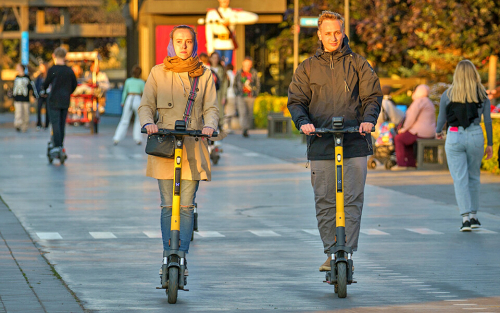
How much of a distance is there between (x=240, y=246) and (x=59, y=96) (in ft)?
27.3

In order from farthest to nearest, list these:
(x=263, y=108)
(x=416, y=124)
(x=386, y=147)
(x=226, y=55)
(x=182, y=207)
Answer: (x=263, y=108)
(x=226, y=55)
(x=386, y=147)
(x=416, y=124)
(x=182, y=207)

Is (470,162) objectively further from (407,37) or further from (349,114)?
(407,37)

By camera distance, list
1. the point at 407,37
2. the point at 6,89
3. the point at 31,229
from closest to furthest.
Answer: the point at 31,229 → the point at 407,37 → the point at 6,89

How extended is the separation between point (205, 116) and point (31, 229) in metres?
3.48

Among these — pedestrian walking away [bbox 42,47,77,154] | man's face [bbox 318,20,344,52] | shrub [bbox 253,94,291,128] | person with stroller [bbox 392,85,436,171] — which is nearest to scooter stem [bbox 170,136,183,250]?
man's face [bbox 318,20,344,52]

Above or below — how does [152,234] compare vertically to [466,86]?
below

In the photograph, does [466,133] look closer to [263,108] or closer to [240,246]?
[240,246]

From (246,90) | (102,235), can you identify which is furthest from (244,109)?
(102,235)

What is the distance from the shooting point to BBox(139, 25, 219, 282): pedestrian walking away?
660 cm

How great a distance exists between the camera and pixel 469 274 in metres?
7.40

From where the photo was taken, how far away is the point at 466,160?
9906mm

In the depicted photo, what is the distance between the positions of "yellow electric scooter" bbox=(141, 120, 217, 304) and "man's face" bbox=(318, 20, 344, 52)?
0.98 meters

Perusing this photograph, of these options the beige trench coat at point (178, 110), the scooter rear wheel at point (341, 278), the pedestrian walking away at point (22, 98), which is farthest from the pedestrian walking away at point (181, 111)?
the pedestrian walking away at point (22, 98)

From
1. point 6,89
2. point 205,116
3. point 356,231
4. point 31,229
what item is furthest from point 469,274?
point 6,89
